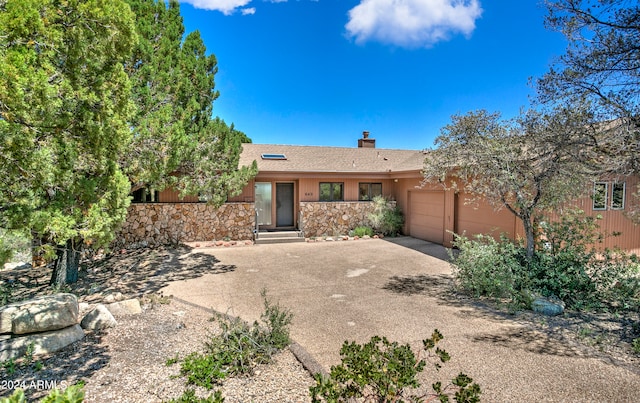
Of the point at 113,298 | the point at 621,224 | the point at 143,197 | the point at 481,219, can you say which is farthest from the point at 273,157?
the point at 621,224

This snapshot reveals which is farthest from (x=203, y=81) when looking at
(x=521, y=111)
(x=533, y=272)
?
(x=533, y=272)

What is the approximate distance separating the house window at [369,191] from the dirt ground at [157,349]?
8.28m

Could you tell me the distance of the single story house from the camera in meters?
12.5

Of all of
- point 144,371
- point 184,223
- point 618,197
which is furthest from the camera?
point 184,223

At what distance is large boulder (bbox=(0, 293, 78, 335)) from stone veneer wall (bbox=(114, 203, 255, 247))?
7.80 metres

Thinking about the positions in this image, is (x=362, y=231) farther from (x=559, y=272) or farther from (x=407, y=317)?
(x=407, y=317)

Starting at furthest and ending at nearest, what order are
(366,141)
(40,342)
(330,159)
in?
(366,141)
(330,159)
(40,342)

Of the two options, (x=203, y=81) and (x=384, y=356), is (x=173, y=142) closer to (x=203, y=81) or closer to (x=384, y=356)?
(x=203, y=81)

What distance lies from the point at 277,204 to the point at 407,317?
417 inches

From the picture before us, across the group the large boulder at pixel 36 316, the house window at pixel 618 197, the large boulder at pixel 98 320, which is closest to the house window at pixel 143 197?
the large boulder at pixel 98 320

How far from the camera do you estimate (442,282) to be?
26.9ft

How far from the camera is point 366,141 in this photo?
2148 cm

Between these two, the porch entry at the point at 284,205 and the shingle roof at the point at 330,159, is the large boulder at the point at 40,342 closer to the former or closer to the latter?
the shingle roof at the point at 330,159

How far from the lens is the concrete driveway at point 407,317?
3.83m
